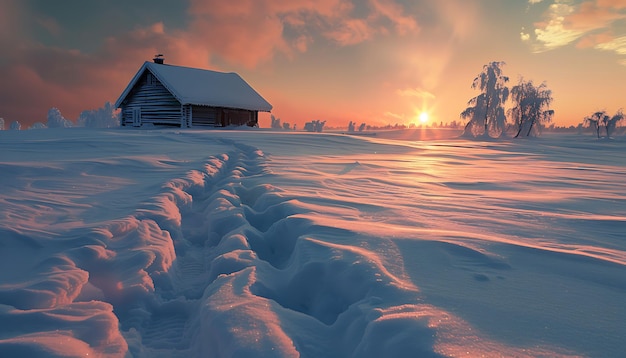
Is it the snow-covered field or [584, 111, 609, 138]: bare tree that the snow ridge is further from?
[584, 111, 609, 138]: bare tree

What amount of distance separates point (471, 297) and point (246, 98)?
2278cm

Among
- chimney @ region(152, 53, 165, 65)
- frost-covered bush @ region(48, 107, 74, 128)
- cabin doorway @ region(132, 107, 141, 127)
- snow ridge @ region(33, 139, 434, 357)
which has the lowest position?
snow ridge @ region(33, 139, 434, 357)

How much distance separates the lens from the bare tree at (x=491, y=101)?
3086 centimetres

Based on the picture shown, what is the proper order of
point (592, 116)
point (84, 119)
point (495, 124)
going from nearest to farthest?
point (495, 124)
point (592, 116)
point (84, 119)

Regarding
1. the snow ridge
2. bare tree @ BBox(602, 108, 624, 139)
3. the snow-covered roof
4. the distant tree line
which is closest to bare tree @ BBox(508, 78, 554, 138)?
bare tree @ BBox(602, 108, 624, 139)

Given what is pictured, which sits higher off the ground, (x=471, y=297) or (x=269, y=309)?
(x=471, y=297)

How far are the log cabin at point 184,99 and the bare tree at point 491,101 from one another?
69.3ft

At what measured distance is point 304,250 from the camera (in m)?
2.22

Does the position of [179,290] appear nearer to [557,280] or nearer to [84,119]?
[557,280]

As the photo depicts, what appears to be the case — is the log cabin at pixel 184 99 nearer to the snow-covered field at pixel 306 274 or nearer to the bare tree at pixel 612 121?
the snow-covered field at pixel 306 274

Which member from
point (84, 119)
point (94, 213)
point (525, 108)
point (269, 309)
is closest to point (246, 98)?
point (94, 213)

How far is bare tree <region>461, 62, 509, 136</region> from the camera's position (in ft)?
101

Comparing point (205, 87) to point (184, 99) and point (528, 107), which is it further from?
point (528, 107)

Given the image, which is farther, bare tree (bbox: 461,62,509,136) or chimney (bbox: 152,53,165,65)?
bare tree (bbox: 461,62,509,136)
